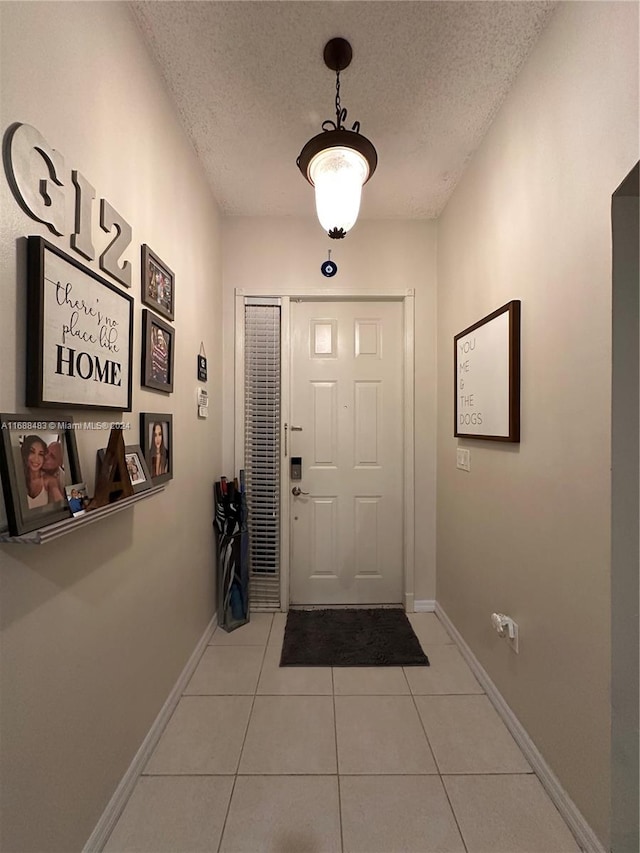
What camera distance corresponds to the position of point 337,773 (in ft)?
4.44

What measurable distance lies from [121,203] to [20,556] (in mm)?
1125

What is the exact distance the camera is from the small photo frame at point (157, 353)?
4.63ft

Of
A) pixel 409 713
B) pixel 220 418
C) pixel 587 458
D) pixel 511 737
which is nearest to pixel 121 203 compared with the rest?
pixel 220 418

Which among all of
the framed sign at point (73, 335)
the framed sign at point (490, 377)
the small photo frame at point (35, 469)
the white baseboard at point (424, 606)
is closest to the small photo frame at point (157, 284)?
the framed sign at point (73, 335)

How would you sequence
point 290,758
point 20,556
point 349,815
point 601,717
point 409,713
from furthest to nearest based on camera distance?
point 409,713 → point 290,758 → point 349,815 → point 601,717 → point 20,556

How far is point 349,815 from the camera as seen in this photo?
1.21m

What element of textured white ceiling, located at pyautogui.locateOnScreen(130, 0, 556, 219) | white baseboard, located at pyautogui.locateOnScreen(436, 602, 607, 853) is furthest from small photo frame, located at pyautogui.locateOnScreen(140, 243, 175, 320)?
white baseboard, located at pyautogui.locateOnScreen(436, 602, 607, 853)

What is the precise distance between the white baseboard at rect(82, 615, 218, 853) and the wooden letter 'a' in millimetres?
978

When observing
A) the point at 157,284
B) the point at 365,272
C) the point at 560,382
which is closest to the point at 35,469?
the point at 157,284

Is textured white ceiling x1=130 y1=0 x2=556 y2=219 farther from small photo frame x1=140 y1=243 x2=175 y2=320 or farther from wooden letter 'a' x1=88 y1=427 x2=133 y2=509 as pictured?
wooden letter 'a' x1=88 y1=427 x2=133 y2=509

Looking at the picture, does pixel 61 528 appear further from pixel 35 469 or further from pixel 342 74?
pixel 342 74

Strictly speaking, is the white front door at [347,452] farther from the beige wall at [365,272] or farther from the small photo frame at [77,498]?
the small photo frame at [77,498]

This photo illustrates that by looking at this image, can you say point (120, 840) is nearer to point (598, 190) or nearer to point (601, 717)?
point (601, 717)

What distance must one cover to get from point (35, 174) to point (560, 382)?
161 centimetres
